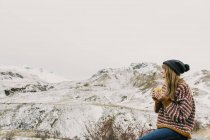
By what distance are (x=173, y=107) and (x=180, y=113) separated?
0.42 feet

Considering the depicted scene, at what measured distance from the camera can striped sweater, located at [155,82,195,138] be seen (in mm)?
6551

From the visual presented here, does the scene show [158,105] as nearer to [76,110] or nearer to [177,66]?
[177,66]

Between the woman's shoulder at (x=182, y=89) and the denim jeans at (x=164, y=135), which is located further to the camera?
the woman's shoulder at (x=182, y=89)

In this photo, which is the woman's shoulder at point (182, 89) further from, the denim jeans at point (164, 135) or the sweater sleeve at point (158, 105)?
the denim jeans at point (164, 135)

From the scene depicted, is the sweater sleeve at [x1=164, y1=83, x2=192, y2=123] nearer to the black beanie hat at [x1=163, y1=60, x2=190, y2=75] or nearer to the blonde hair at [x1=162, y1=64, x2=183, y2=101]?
the blonde hair at [x1=162, y1=64, x2=183, y2=101]

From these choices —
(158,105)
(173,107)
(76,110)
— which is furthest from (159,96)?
(76,110)

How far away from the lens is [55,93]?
9481 cm

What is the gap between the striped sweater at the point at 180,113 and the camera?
6551mm

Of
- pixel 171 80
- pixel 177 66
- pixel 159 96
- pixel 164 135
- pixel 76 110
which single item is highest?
pixel 177 66

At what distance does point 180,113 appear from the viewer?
6.57 m

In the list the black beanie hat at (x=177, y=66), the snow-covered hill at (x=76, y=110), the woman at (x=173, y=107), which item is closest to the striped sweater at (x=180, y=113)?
the woman at (x=173, y=107)

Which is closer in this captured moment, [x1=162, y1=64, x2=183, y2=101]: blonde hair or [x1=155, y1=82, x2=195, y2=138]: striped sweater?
[x1=155, y1=82, x2=195, y2=138]: striped sweater

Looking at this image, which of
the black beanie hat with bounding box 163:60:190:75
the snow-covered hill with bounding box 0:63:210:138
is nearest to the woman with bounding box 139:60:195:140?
the black beanie hat with bounding box 163:60:190:75

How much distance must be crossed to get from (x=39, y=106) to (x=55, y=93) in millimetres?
25071
